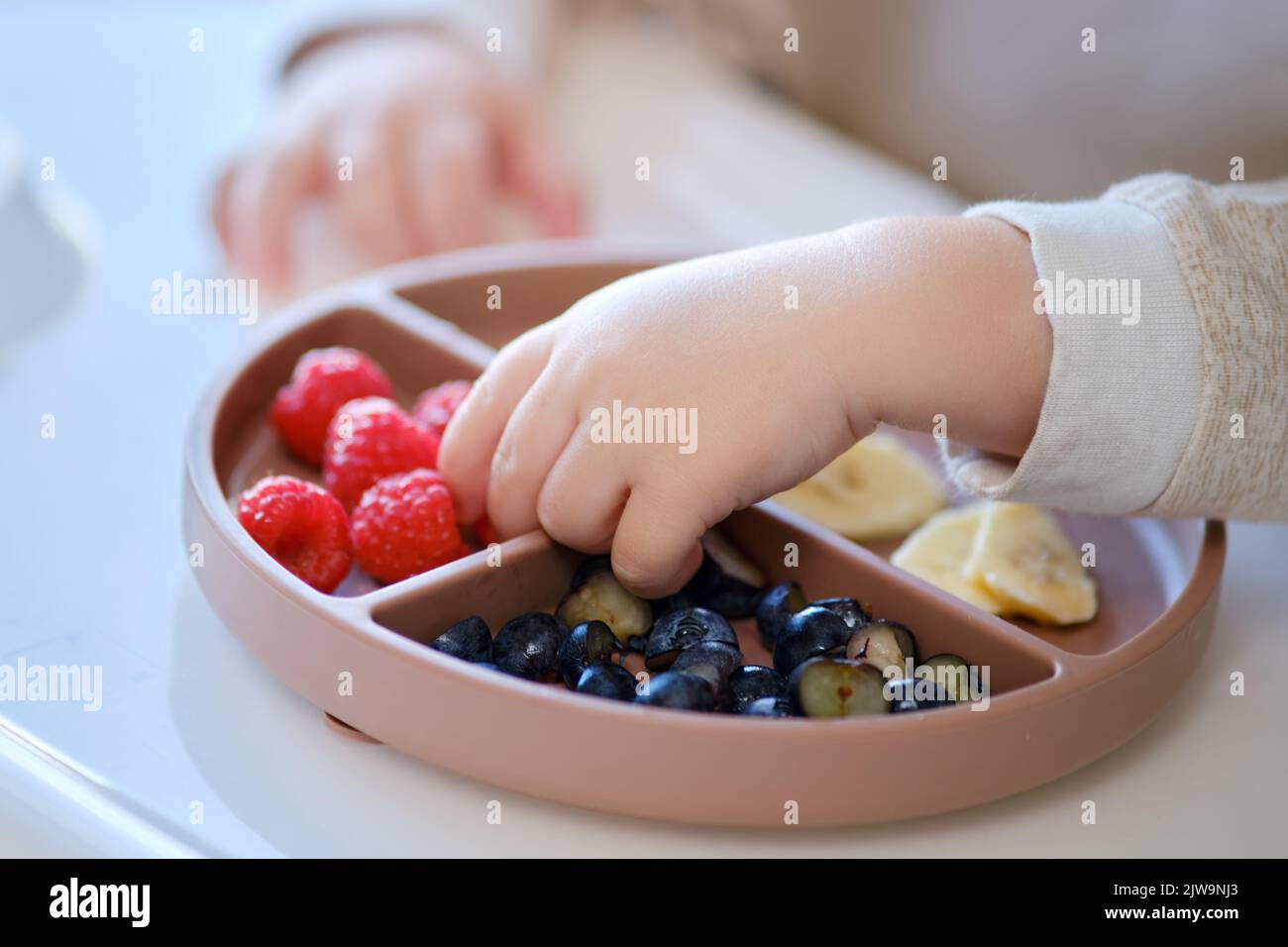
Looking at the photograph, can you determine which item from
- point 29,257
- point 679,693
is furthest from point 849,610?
point 29,257

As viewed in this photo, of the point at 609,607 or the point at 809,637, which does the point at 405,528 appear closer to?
the point at 609,607

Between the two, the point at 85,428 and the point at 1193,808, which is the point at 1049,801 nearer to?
the point at 1193,808

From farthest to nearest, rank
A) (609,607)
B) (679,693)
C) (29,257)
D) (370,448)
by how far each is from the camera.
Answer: (29,257), (370,448), (609,607), (679,693)

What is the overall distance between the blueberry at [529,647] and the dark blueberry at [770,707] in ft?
0.38

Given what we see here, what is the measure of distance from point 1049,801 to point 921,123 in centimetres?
93

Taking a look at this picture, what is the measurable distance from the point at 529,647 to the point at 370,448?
226 mm

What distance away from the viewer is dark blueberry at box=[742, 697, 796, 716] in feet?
2.12

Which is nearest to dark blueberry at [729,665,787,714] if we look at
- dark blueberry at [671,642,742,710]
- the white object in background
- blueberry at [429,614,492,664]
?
dark blueberry at [671,642,742,710]

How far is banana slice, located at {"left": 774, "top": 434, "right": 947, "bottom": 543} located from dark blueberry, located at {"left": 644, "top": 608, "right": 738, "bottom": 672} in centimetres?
19

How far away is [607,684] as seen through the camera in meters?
0.66

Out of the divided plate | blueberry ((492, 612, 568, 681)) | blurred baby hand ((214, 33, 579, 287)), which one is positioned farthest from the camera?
blurred baby hand ((214, 33, 579, 287))

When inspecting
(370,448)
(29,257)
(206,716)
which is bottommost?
(206,716)

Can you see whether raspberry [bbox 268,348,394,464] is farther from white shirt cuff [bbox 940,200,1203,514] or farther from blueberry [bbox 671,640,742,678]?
white shirt cuff [bbox 940,200,1203,514]

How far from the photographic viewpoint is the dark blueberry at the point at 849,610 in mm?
714
